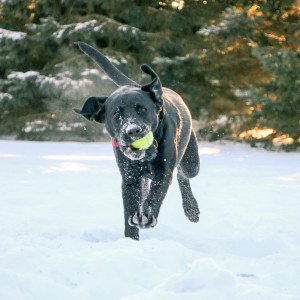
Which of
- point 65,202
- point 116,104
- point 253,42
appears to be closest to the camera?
point 116,104

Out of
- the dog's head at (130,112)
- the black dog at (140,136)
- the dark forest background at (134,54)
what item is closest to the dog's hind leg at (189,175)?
the black dog at (140,136)

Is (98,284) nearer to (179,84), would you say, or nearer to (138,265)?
(138,265)

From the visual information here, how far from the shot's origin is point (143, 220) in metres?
4.05

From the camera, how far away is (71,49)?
15891mm

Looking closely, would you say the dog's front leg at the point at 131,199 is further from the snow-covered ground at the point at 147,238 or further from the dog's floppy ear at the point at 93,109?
the dog's floppy ear at the point at 93,109

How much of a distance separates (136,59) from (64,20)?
2.18 meters

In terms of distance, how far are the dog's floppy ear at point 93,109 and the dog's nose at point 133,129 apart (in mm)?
442

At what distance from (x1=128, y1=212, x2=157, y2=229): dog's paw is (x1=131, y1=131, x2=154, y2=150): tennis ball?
0.47 m

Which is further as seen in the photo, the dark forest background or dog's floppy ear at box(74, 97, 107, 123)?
the dark forest background

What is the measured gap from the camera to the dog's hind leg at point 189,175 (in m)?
5.41

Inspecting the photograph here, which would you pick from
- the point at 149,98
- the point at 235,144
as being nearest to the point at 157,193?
the point at 149,98

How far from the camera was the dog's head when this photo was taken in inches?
155

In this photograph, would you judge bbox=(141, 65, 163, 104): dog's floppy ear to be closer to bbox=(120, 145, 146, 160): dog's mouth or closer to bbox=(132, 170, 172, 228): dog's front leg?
bbox=(120, 145, 146, 160): dog's mouth

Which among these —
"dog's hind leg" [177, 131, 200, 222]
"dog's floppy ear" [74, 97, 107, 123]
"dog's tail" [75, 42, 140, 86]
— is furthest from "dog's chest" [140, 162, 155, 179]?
"dog's hind leg" [177, 131, 200, 222]
